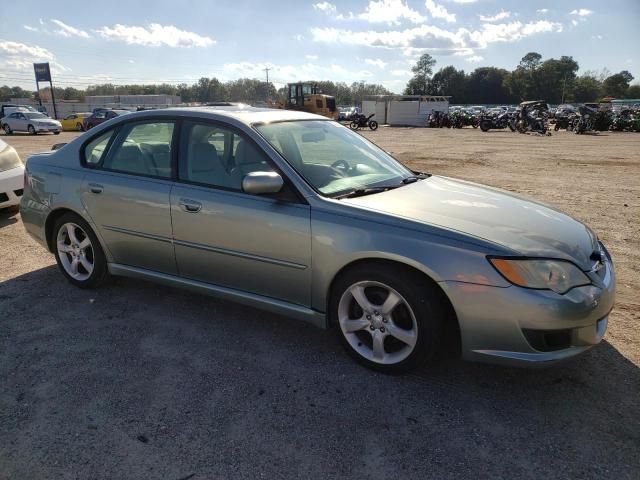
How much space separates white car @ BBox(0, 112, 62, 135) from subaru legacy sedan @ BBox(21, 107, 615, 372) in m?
29.0

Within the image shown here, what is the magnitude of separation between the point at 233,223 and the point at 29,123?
103 feet

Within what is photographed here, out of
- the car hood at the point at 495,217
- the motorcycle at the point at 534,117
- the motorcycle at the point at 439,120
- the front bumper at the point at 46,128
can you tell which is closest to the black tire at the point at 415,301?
the car hood at the point at 495,217

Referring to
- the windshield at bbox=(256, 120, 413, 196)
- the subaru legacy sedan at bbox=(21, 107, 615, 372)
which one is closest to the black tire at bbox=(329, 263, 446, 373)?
the subaru legacy sedan at bbox=(21, 107, 615, 372)

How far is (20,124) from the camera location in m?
29.0

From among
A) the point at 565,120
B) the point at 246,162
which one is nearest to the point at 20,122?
the point at 246,162

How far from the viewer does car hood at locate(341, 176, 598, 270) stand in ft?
8.75

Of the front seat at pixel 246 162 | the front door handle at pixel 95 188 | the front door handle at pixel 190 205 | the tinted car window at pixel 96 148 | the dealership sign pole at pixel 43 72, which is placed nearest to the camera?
the front seat at pixel 246 162

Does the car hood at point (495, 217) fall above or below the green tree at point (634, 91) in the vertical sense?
below

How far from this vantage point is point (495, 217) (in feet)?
9.64

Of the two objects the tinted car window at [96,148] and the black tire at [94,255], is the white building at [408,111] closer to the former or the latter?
the tinted car window at [96,148]

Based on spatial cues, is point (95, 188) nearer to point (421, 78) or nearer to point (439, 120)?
point (439, 120)

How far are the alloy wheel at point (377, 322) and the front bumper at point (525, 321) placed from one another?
316mm

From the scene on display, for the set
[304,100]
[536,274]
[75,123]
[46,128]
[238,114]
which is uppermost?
[304,100]

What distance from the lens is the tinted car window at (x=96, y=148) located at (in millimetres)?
4016
